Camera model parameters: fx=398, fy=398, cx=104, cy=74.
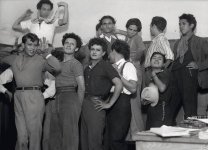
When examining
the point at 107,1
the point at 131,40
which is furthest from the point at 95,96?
the point at 107,1

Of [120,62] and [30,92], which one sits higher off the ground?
[120,62]

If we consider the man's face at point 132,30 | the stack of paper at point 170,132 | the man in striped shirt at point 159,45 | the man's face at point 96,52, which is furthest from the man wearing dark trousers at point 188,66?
the stack of paper at point 170,132

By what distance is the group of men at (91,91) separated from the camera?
13.5 ft

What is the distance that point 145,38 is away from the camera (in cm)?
609

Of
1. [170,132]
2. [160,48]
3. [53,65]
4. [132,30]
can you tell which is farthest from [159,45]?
[170,132]

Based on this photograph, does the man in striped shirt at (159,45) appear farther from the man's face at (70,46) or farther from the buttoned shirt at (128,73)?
the man's face at (70,46)

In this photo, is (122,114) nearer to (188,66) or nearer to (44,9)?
(188,66)

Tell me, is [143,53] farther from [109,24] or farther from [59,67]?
[59,67]

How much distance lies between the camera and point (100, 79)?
4164 millimetres

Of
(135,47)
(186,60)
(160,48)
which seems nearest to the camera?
(186,60)

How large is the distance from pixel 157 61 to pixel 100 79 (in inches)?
34.2

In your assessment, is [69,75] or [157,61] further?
[157,61]

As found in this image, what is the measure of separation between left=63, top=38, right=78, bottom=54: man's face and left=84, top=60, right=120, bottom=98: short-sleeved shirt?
1.21ft

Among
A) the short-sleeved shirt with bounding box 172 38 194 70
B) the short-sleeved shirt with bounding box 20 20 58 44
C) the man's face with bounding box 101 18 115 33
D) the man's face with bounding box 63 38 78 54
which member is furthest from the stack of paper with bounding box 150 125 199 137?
the short-sleeved shirt with bounding box 20 20 58 44
